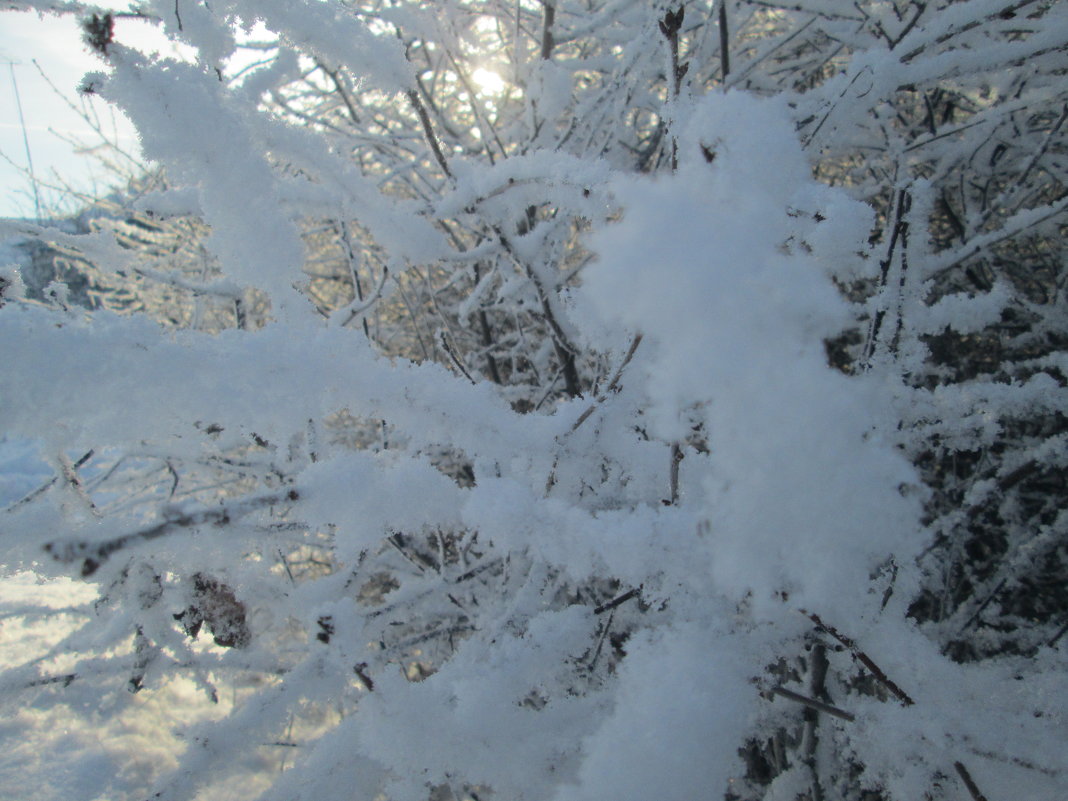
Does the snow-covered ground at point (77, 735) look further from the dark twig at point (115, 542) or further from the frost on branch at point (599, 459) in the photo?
the dark twig at point (115, 542)

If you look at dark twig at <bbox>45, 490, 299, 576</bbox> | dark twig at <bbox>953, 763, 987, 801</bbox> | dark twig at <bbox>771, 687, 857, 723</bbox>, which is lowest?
dark twig at <bbox>953, 763, 987, 801</bbox>

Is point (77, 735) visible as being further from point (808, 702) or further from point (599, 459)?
point (808, 702)

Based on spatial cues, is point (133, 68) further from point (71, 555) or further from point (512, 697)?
point (512, 697)

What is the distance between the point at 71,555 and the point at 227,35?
1031 millimetres

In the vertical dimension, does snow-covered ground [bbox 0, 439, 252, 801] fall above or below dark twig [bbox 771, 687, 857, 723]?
below

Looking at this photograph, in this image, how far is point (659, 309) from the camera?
34 cm

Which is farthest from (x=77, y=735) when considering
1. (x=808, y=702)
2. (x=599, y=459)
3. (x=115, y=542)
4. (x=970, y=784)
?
(x=970, y=784)

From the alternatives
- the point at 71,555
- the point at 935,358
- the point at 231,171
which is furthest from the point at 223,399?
the point at 935,358

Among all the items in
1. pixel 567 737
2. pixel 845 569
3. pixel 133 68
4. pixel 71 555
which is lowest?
pixel 567 737

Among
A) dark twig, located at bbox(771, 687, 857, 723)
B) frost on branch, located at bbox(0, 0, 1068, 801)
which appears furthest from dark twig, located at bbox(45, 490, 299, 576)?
dark twig, located at bbox(771, 687, 857, 723)

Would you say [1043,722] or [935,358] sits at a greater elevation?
[935,358]

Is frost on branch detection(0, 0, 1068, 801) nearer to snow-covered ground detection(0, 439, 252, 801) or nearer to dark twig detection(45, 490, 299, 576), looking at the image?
dark twig detection(45, 490, 299, 576)

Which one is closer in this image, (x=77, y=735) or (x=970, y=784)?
(x=970, y=784)

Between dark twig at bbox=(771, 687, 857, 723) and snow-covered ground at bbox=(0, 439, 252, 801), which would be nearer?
dark twig at bbox=(771, 687, 857, 723)
